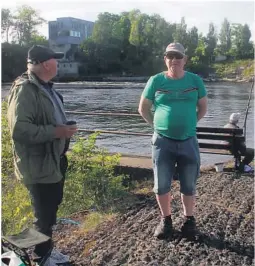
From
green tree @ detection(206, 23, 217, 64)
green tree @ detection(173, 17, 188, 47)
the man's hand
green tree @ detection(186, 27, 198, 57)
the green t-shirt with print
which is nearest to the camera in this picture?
the man's hand

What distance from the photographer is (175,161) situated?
377 cm

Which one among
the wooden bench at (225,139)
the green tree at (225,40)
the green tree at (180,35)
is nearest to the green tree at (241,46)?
the green tree at (225,40)

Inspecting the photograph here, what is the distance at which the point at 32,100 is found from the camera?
9.52 ft

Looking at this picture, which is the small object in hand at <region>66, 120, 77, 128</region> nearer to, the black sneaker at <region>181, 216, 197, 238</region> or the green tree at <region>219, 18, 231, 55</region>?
the black sneaker at <region>181, 216, 197, 238</region>

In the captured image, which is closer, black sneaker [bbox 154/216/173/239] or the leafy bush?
black sneaker [bbox 154/216/173/239]

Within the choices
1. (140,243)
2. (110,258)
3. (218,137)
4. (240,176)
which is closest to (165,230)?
(140,243)

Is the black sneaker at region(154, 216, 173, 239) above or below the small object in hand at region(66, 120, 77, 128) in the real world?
below

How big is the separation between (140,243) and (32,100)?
5.13ft

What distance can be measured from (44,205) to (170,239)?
3.91 ft

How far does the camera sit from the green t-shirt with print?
143 inches

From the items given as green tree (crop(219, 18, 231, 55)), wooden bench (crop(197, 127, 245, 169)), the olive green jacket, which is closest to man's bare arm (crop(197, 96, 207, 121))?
the olive green jacket

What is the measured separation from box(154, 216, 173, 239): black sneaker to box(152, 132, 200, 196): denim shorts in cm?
24

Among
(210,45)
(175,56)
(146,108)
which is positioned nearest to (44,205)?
(146,108)

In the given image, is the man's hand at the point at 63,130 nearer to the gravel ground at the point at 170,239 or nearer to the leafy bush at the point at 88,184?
the gravel ground at the point at 170,239
